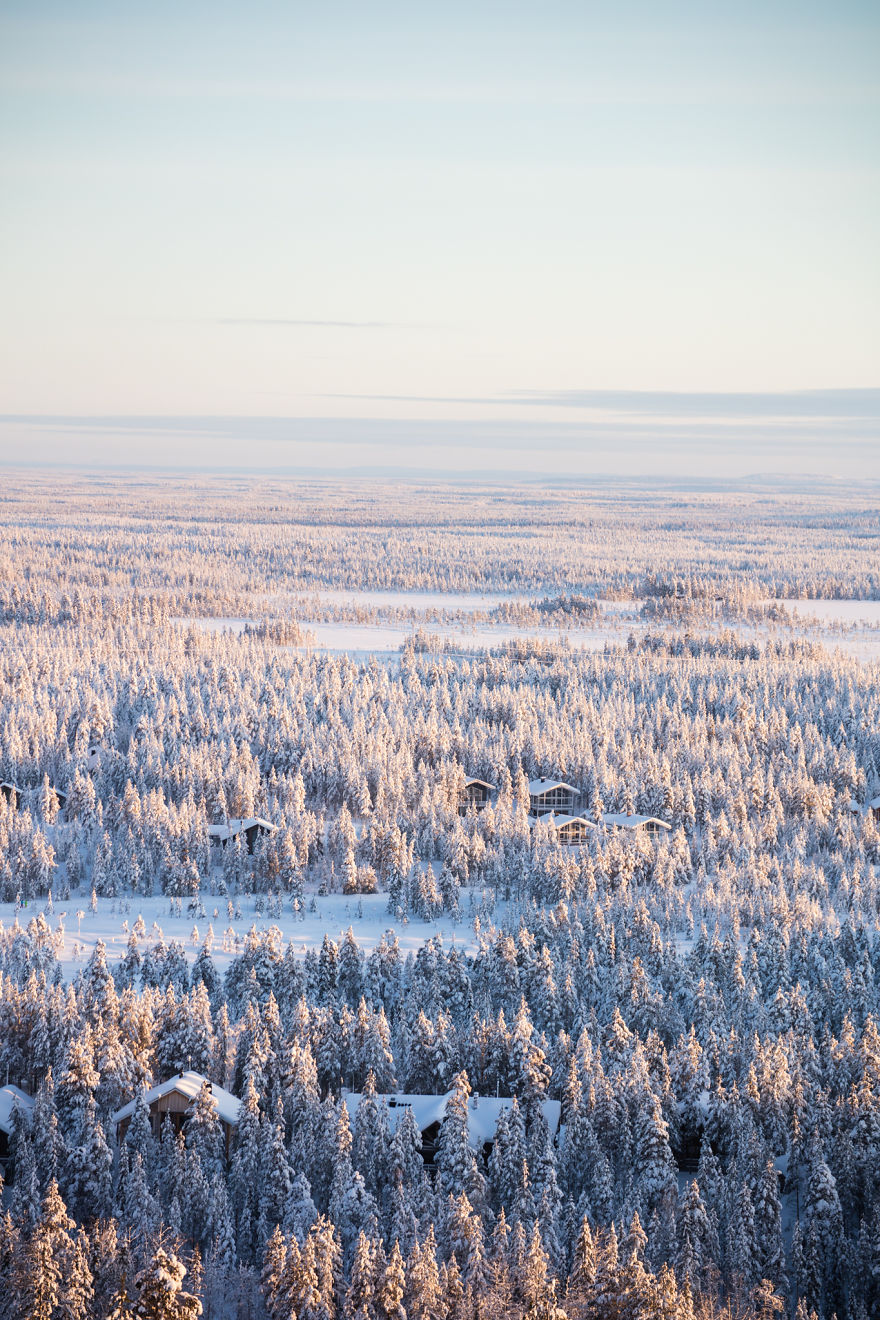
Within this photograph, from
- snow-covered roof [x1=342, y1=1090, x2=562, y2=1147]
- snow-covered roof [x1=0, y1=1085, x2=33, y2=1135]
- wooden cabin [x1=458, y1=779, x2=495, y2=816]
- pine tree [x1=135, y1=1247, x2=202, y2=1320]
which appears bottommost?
wooden cabin [x1=458, y1=779, x2=495, y2=816]

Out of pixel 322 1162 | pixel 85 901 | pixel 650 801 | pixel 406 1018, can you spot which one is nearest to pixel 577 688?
pixel 650 801

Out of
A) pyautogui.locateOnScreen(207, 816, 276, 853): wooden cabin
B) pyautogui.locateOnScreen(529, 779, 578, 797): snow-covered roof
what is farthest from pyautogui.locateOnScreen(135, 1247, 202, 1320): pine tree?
pyautogui.locateOnScreen(529, 779, 578, 797): snow-covered roof

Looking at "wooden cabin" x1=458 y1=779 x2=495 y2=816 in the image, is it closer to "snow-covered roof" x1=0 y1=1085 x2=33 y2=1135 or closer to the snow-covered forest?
the snow-covered forest

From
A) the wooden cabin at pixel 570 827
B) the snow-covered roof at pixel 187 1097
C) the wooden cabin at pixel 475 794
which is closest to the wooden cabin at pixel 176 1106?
the snow-covered roof at pixel 187 1097

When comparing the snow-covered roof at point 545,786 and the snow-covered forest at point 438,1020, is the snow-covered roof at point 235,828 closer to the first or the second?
the snow-covered forest at point 438,1020

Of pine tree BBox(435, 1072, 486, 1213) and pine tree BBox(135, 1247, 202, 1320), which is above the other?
pine tree BBox(135, 1247, 202, 1320)

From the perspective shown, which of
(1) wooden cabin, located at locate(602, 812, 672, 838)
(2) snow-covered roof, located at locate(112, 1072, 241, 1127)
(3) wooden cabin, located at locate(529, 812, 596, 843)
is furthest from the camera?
(1) wooden cabin, located at locate(602, 812, 672, 838)

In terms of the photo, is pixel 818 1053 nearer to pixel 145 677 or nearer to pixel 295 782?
pixel 295 782
